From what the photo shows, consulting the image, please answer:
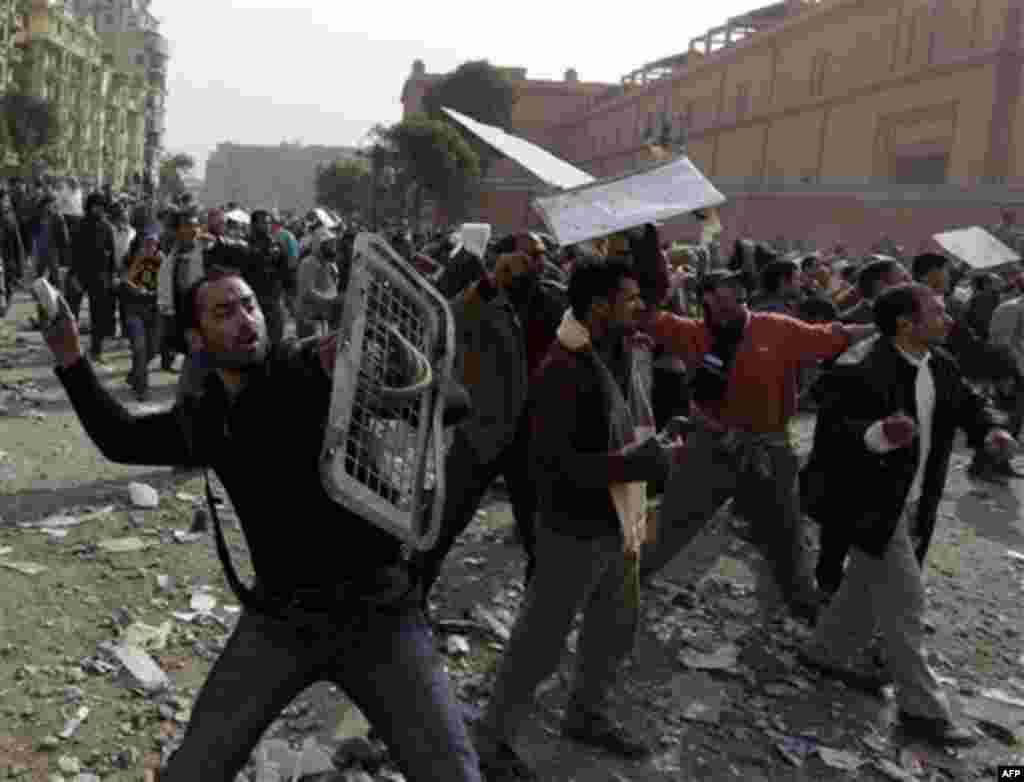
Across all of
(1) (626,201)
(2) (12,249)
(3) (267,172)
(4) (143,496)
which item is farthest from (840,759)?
(3) (267,172)

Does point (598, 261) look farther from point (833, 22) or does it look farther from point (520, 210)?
point (520, 210)

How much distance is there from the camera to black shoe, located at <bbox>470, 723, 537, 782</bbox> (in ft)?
11.2

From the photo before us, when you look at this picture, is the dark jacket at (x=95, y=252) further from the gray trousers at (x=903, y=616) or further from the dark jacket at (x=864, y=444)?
the gray trousers at (x=903, y=616)

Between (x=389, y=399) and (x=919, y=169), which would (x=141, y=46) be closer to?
(x=919, y=169)

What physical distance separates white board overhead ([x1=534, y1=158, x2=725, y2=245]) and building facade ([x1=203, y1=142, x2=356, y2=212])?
12453 centimetres

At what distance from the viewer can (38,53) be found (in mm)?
65438

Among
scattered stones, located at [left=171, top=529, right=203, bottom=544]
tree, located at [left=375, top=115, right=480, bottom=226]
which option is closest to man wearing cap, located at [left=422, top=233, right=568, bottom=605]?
scattered stones, located at [left=171, top=529, right=203, bottom=544]

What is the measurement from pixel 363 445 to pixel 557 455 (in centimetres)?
128

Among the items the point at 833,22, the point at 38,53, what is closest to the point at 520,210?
the point at 833,22

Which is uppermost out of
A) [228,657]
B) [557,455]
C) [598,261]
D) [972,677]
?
[598,261]

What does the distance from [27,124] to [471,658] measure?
47854mm

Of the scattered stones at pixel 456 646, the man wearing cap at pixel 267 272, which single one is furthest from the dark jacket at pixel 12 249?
the scattered stones at pixel 456 646

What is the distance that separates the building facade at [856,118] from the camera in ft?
84.5

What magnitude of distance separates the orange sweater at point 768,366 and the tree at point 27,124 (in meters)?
46.3
